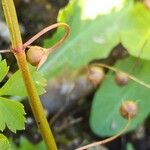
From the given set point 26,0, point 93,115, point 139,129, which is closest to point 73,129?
point 93,115

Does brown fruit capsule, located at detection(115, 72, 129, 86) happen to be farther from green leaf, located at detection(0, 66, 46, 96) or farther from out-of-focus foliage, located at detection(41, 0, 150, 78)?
green leaf, located at detection(0, 66, 46, 96)

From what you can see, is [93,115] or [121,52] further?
[121,52]

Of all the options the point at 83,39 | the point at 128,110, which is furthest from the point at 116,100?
the point at 128,110

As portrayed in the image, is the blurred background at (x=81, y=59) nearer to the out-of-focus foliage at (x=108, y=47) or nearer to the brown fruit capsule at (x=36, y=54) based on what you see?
the out-of-focus foliage at (x=108, y=47)

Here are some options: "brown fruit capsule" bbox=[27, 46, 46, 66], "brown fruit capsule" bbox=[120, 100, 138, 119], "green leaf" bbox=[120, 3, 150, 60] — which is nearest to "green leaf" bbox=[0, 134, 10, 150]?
"brown fruit capsule" bbox=[27, 46, 46, 66]

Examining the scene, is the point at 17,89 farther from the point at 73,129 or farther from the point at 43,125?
A: the point at 73,129
